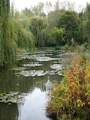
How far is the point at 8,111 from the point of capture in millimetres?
13922

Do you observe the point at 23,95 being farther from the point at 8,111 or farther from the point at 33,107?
the point at 8,111

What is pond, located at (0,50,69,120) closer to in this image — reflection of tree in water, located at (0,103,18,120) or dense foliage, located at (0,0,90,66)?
reflection of tree in water, located at (0,103,18,120)

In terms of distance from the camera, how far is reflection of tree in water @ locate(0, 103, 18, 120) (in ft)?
43.6

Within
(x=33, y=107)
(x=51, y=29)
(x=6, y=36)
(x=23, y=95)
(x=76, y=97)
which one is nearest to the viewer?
(x=76, y=97)

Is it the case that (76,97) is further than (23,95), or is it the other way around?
(23,95)

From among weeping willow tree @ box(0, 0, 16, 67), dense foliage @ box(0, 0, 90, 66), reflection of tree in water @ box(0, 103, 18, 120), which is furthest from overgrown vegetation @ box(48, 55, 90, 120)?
dense foliage @ box(0, 0, 90, 66)

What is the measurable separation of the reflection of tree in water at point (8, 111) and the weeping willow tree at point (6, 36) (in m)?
9.35

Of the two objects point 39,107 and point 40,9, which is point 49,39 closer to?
point 40,9

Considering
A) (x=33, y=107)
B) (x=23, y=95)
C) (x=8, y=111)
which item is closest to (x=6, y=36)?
(x=23, y=95)

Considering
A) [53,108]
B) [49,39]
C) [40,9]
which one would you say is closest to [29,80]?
[53,108]

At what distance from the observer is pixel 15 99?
15820mm

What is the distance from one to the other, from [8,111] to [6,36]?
11678 millimetres

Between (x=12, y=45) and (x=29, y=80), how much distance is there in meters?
4.82

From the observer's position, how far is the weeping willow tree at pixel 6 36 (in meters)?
23.8
